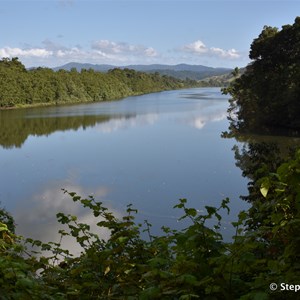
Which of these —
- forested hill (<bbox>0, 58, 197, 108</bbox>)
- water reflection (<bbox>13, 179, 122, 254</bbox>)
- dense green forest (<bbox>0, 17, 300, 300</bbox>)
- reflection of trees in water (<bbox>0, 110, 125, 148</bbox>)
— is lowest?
water reflection (<bbox>13, 179, 122, 254</bbox>)

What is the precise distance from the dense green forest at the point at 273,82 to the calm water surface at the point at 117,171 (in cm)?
399

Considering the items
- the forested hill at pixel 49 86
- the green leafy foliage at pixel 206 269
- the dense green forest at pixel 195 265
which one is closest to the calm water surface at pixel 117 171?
the dense green forest at pixel 195 265

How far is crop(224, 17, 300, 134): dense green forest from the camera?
3073 cm

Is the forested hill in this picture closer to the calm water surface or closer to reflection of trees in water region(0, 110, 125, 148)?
reflection of trees in water region(0, 110, 125, 148)

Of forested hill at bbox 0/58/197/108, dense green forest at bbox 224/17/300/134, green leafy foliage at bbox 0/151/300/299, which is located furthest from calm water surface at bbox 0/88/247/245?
forested hill at bbox 0/58/197/108

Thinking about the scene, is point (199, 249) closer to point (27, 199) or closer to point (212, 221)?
point (212, 221)

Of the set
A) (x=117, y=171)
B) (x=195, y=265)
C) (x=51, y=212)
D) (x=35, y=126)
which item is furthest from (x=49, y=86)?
(x=195, y=265)

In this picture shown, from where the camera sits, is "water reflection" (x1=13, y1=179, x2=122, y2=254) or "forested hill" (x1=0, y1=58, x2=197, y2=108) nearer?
"water reflection" (x1=13, y1=179, x2=122, y2=254)

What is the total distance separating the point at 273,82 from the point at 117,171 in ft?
59.9

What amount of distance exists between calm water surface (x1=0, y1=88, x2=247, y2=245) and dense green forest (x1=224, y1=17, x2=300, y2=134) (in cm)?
399

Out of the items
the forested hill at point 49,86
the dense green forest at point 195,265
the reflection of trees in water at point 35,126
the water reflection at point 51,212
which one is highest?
the forested hill at point 49,86

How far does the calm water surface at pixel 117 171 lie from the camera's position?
14.1 metres

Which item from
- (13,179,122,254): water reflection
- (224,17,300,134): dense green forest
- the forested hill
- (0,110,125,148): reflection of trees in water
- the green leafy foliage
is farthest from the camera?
the forested hill

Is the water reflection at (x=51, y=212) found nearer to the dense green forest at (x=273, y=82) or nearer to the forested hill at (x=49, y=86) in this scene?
the dense green forest at (x=273, y=82)
